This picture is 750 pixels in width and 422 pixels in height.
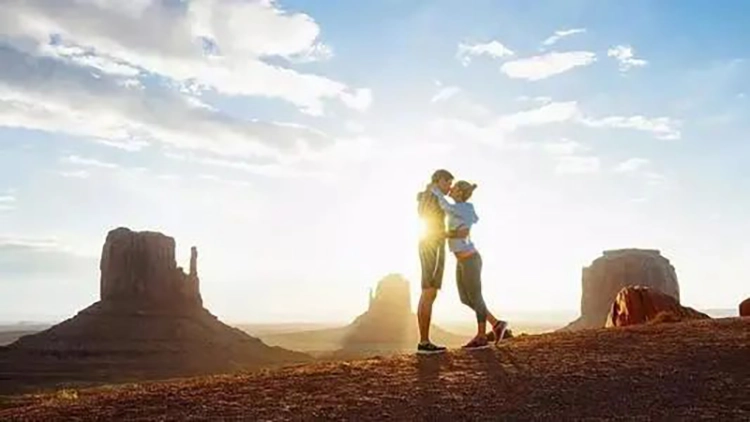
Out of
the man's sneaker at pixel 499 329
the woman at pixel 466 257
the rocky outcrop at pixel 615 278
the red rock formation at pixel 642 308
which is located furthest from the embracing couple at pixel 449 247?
the rocky outcrop at pixel 615 278

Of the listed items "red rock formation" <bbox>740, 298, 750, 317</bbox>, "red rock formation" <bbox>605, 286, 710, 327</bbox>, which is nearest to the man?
"red rock formation" <bbox>605, 286, 710, 327</bbox>

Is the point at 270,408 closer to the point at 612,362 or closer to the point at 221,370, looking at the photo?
the point at 612,362

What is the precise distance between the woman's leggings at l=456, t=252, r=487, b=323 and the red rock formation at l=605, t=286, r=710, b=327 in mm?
5905

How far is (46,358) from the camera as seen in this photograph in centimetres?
10194

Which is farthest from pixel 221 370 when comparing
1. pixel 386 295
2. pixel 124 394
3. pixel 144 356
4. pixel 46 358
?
pixel 386 295

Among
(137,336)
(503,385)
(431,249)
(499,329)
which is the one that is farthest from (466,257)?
(137,336)

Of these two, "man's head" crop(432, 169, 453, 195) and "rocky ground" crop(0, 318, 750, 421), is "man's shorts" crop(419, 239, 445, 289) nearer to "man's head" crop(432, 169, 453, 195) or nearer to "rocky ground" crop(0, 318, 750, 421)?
"man's head" crop(432, 169, 453, 195)

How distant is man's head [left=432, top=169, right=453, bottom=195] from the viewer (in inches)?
507

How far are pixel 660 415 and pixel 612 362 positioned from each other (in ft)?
7.90

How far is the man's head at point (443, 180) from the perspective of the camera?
1288 centimetres

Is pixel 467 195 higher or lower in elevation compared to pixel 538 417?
higher

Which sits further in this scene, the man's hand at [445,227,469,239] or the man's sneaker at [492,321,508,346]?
the man's sneaker at [492,321,508,346]

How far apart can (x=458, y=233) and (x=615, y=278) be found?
449 feet

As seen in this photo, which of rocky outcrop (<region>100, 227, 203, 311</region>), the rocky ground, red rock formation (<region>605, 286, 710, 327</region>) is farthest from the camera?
rocky outcrop (<region>100, 227, 203, 311</region>)
